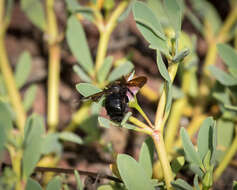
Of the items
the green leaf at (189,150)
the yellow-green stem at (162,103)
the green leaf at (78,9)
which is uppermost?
the green leaf at (78,9)

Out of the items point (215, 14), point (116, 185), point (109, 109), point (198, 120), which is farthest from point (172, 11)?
point (215, 14)

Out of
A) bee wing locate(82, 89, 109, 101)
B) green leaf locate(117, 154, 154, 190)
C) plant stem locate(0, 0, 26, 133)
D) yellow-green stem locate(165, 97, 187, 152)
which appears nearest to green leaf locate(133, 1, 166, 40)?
bee wing locate(82, 89, 109, 101)

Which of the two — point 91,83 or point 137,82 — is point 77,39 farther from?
point 137,82

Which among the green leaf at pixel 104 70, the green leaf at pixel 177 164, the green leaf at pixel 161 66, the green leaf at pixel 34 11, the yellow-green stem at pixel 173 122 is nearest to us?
the green leaf at pixel 161 66

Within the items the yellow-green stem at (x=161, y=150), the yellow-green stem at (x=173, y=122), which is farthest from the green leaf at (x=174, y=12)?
the yellow-green stem at (x=173, y=122)

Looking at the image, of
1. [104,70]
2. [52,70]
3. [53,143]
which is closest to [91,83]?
[104,70]

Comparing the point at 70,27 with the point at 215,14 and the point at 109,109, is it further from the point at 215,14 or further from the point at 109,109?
the point at 215,14

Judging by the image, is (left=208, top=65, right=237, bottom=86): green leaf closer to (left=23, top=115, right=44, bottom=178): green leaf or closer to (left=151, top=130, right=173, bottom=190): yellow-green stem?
(left=151, top=130, right=173, bottom=190): yellow-green stem

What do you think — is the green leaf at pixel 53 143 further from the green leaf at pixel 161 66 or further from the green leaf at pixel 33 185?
the green leaf at pixel 161 66
